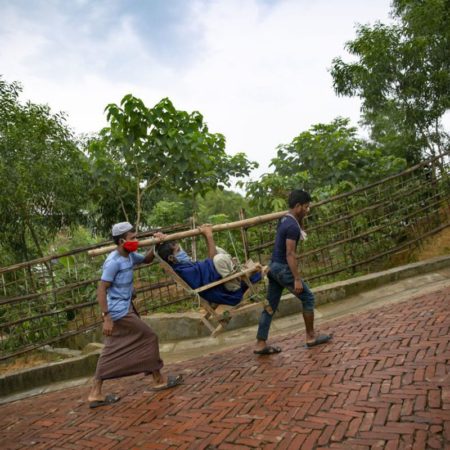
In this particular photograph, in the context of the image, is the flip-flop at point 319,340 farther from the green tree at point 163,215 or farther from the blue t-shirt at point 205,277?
the green tree at point 163,215

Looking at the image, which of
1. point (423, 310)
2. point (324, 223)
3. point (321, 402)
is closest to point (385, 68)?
point (324, 223)

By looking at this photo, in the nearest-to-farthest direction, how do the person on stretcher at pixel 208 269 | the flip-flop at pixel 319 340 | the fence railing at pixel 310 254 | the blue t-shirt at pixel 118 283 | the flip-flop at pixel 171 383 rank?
the blue t-shirt at pixel 118 283 → the person on stretcher at pixel 208 269 → the flip-flop at pixel 171 383 → the flip-flop at pixel 319 340 → the fence railing at pixel 310 254

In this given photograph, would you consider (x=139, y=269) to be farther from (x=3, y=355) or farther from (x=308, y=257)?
(x=308, y=257)

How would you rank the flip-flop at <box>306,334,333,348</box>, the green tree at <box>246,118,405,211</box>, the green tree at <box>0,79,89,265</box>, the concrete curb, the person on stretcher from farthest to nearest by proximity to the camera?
1. the green tree at <box>246,118,405,211</box>
2. the green tree at <box>0,79,89,265</box>
3. the concrete curb
4. the flip-flop at <box>306,334,333,348</box>
5. the person on stretcher

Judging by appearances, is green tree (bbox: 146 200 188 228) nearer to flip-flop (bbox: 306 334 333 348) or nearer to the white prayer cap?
the white prayer cap

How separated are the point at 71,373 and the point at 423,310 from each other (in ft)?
16.3

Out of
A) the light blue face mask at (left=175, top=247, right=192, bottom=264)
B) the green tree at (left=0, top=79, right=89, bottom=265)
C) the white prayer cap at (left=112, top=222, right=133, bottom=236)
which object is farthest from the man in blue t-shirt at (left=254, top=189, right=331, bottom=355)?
the green tree at (left=0, top=79, right=89, bottom=265)

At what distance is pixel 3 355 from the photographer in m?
6.99

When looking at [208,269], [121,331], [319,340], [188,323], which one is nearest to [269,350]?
[319,340]

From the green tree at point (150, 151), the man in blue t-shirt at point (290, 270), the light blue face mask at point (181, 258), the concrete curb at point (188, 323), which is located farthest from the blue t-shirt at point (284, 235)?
the green tree at point (150, 151)

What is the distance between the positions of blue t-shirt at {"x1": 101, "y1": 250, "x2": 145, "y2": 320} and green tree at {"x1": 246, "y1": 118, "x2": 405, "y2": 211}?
511cm

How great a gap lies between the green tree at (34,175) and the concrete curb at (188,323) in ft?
10.3

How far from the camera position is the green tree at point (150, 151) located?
8219mm

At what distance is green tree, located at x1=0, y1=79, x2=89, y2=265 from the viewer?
7.90 m
